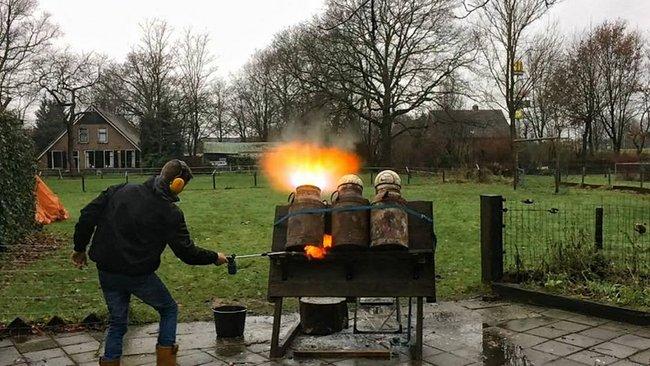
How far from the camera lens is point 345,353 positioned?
509cm

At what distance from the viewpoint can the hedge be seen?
10.6m

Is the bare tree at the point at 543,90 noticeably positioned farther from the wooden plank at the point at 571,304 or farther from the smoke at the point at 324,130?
the wooden plank at the point at 571,304

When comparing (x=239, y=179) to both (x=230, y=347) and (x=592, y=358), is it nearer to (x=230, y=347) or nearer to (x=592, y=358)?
(x=230, y=347)

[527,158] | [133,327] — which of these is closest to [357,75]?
[527,158]

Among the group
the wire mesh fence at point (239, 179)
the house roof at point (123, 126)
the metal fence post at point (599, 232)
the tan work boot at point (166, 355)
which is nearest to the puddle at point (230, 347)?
the tan work boot at point (166, 355)

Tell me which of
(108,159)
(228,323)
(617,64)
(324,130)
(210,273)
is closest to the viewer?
(228,323)

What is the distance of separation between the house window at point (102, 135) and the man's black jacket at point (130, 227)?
6056 cm

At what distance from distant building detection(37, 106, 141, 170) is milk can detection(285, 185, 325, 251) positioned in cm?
5881

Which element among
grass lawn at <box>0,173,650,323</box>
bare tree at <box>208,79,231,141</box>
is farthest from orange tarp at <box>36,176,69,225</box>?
bare tree at <box>208,79,231,141</box>

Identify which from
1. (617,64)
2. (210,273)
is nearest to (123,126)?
(617,64)

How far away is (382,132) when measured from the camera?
38375mm

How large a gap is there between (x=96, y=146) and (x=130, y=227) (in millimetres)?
61795

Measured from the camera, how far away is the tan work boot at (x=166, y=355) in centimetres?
456

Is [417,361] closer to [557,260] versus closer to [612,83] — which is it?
[557,260]
